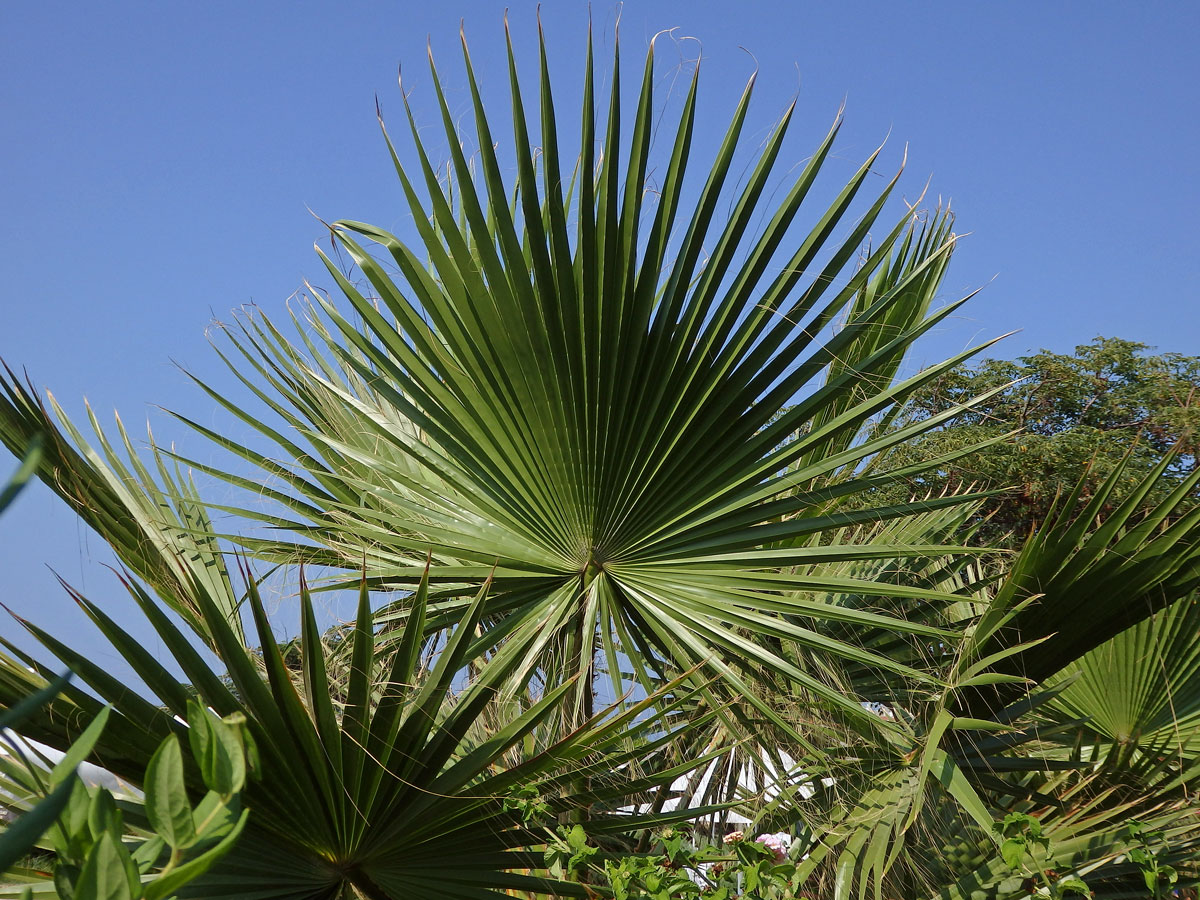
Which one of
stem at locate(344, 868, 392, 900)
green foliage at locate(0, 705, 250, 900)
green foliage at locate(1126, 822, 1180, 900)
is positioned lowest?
stem at locate(344, 868, 392, 900)

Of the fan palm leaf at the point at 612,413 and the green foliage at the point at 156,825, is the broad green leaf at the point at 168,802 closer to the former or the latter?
the green foliage at the point at 156,825

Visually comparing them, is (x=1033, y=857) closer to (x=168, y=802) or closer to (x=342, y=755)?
(x=342, y=755)

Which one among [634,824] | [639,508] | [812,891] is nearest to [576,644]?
[639,508]

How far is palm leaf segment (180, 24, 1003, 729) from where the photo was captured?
7.34ft

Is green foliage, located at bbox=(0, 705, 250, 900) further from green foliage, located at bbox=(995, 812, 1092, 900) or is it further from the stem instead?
green foliage, located at bbox=(995, 812, 1092, 900)

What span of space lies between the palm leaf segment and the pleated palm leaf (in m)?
0.58

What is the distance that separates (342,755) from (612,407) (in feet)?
3.80

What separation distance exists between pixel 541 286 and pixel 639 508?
2.11 ft

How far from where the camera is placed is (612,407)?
239 cm

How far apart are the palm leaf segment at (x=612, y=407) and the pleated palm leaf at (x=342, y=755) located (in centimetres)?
58

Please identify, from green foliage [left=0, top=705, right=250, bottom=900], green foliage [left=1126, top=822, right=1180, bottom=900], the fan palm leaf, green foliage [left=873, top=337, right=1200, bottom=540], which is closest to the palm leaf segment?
the fan palm leaf

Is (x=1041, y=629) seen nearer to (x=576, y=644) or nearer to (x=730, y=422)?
(x=730, y=422)

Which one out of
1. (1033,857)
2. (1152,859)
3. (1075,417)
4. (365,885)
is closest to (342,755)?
(365,885)

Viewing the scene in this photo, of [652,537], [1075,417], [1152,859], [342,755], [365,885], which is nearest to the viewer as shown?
[342,755]
